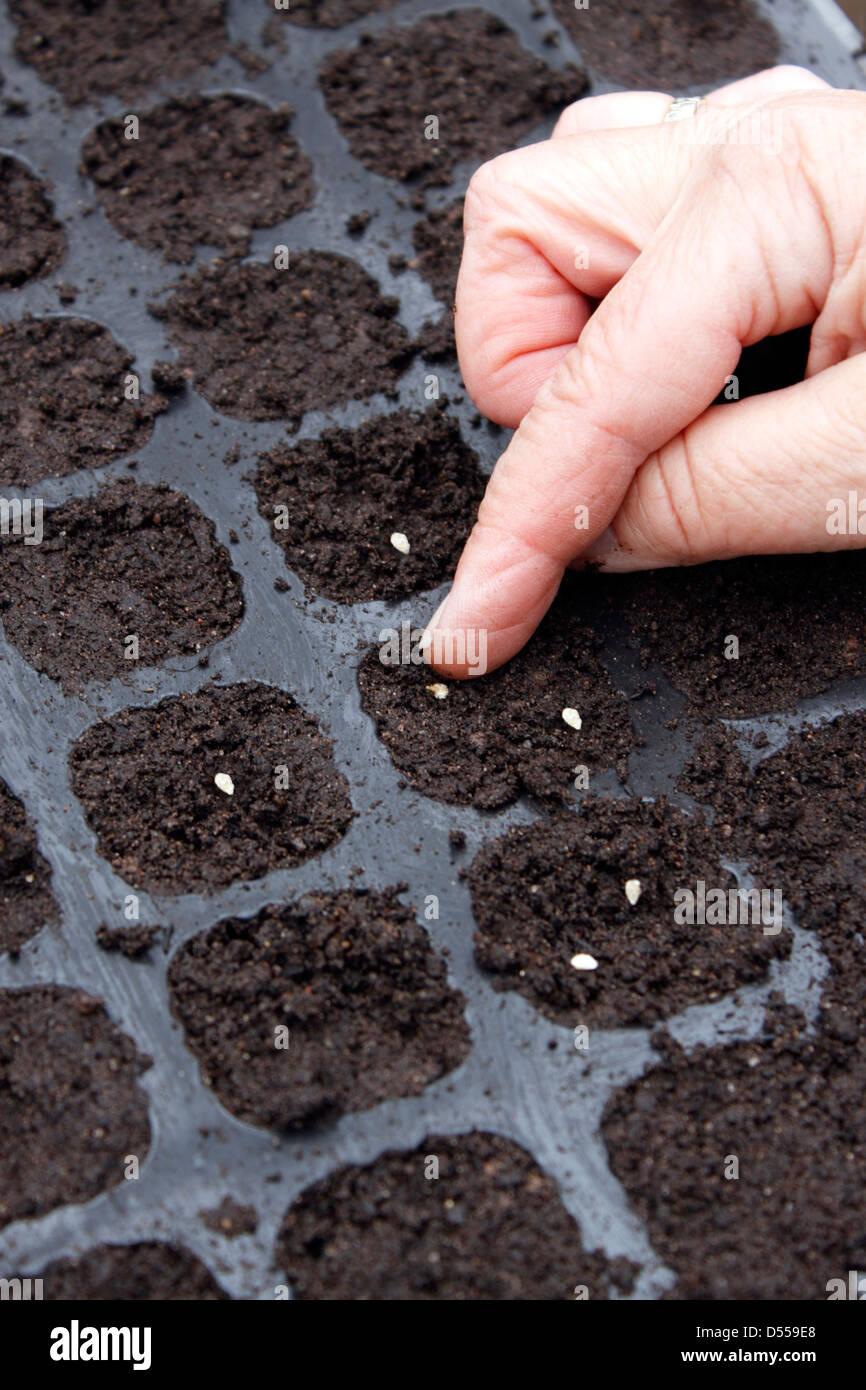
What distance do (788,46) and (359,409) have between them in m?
1.08

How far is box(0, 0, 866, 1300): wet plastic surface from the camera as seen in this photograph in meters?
1.15

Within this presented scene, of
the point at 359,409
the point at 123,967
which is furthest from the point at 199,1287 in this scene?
the point at 359,409

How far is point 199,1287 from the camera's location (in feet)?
3.59

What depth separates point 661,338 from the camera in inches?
47.3

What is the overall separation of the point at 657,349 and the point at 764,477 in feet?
0.62

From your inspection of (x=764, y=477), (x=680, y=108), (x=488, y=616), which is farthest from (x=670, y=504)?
(x=680, y=108)

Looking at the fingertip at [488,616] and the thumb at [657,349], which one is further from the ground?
the thumb at [657,349]

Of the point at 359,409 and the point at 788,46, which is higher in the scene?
the point at 788,46

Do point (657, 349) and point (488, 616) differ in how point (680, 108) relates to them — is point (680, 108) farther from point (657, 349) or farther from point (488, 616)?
point (488, 616)

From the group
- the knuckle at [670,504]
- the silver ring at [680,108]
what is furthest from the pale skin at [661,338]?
the silver ring at [680,108]

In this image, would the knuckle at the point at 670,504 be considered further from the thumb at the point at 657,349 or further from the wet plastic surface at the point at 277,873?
the wet plastic surface at the point at 277,873

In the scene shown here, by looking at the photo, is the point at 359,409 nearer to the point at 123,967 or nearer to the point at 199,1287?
the point at 123,967

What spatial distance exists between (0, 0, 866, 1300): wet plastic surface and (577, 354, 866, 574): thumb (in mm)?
227

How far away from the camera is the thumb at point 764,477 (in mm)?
1219
